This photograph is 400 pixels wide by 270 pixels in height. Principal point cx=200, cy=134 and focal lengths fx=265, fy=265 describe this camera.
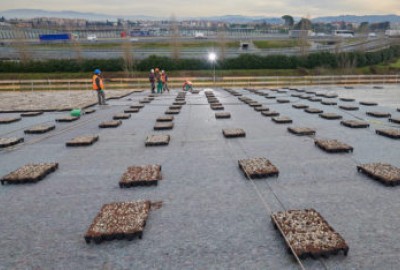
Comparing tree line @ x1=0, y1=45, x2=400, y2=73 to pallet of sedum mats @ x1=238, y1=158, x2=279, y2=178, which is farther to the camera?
tree line @ x1=0, y1=45, x2=400, y2=73

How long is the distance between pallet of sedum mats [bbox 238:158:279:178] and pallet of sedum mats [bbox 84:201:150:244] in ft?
6.62

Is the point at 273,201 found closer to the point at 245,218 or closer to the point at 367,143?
the point at 245,218

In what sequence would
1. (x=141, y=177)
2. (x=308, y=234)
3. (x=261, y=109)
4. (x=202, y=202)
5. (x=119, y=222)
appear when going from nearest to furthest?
1. (x=308, y=234)
2. (x=119, y=222)
3. (x=202, y=202)
4. (x=141, y=177)
5. (x=261, y=109)

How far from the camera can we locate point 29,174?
16.6ft

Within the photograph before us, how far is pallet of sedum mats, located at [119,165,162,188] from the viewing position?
4.71 metres

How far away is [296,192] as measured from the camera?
4.39m

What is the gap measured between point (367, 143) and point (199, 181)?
4895 mm

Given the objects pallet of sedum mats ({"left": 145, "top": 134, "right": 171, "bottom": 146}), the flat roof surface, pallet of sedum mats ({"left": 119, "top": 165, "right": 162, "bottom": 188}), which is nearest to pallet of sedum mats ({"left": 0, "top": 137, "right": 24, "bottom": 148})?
the flat roof surface

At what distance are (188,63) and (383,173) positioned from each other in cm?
3735

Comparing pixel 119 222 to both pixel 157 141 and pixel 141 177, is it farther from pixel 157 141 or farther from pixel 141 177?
pixel 157 141

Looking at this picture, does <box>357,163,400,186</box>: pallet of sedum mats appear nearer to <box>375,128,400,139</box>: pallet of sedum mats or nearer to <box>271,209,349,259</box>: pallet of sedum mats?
<box>271,209,349,259</box>: pallet of sedum mats

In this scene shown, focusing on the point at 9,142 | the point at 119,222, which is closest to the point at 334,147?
the point at 119,222

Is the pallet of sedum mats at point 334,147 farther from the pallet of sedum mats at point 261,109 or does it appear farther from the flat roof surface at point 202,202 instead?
the pallet of sedum mats at point 261,109

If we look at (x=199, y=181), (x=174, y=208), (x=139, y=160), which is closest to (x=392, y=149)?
(x=199, y=181)
